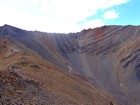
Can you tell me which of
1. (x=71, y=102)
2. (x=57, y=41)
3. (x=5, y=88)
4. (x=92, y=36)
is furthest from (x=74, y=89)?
(x=92, y=36)

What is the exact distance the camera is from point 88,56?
120938 mm

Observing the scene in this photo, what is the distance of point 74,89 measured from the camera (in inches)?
2120

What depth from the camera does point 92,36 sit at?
13462 centimetres

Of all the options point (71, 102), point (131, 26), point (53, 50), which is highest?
point (131, 26)

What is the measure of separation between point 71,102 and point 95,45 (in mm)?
86771

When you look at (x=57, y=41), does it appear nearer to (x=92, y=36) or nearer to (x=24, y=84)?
(x=92, y=36)

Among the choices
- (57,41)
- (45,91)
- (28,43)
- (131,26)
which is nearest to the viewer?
(45,91)

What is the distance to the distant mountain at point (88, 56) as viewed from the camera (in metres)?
67.2

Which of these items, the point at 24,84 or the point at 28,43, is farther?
the point at 28,43

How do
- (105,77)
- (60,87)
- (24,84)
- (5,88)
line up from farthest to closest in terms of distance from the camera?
(105,77), (60,87), (24,84), (5,88)

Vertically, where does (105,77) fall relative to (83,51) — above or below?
below

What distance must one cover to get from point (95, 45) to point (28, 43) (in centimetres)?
3941

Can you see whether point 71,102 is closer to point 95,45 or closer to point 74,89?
point 74,89

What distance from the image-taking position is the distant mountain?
67.2 meters
